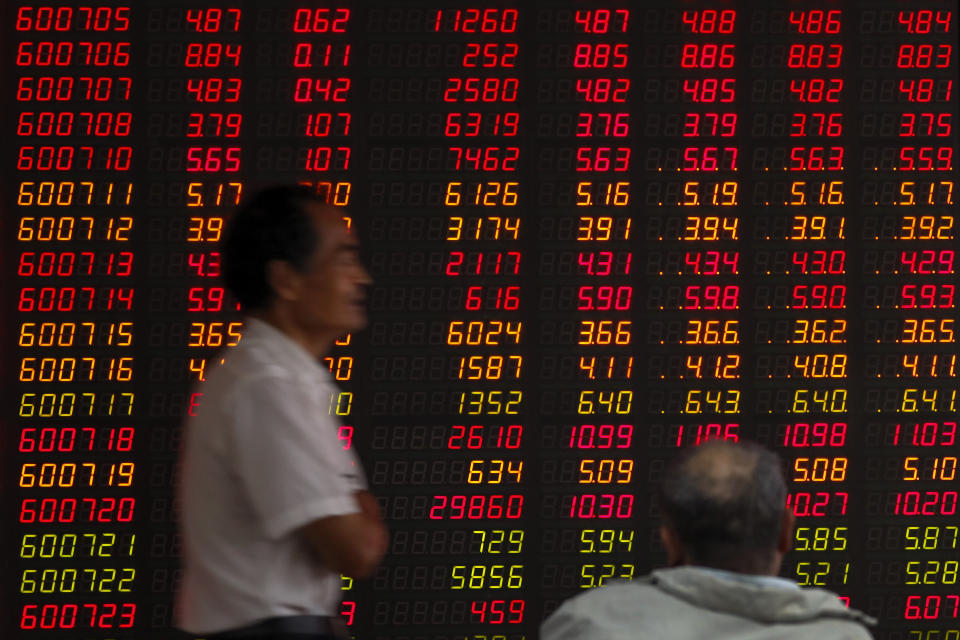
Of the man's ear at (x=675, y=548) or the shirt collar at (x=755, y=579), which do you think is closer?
the shirt collar at (x=755, y=579)

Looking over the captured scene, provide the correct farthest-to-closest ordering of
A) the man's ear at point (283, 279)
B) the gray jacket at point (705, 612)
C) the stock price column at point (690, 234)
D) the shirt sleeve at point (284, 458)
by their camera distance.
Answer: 1. the stock price column at point (690, 234)
2. the man's ear at point (283, 279)
3. the shirt sleeve at point (284, 458)
4. the gray jacket at point (705, 612)

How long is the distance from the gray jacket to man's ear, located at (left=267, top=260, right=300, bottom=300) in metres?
0.68

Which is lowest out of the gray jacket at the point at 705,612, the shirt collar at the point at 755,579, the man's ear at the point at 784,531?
the gray jacket at the point at 705,612

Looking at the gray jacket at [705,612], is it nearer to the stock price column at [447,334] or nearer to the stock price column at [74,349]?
the stock price column at [447,334]

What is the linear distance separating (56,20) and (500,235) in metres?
1.84

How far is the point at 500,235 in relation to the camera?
16.9ft

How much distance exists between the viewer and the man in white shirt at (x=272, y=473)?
7.04 feet

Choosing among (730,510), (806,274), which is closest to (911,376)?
(806,274)

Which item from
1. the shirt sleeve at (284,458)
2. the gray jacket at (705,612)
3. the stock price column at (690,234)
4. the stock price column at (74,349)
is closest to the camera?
the gray jacket at (705,612)

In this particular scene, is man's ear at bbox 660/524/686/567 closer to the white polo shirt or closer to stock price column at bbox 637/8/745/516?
the white polo shirt

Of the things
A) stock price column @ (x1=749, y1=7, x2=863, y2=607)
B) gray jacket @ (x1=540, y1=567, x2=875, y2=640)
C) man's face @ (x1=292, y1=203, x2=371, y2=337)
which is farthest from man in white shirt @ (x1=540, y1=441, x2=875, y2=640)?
stock price column @ (x1=749, y1=7, x2=863, y2=607)

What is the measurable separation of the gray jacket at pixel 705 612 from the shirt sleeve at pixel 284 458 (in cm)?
41

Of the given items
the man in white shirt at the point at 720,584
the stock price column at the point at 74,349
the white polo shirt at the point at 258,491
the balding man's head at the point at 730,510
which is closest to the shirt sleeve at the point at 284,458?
the white polo shirt at the point at 258,491

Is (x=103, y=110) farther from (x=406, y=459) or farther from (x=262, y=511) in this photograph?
(x=262, y=511)
